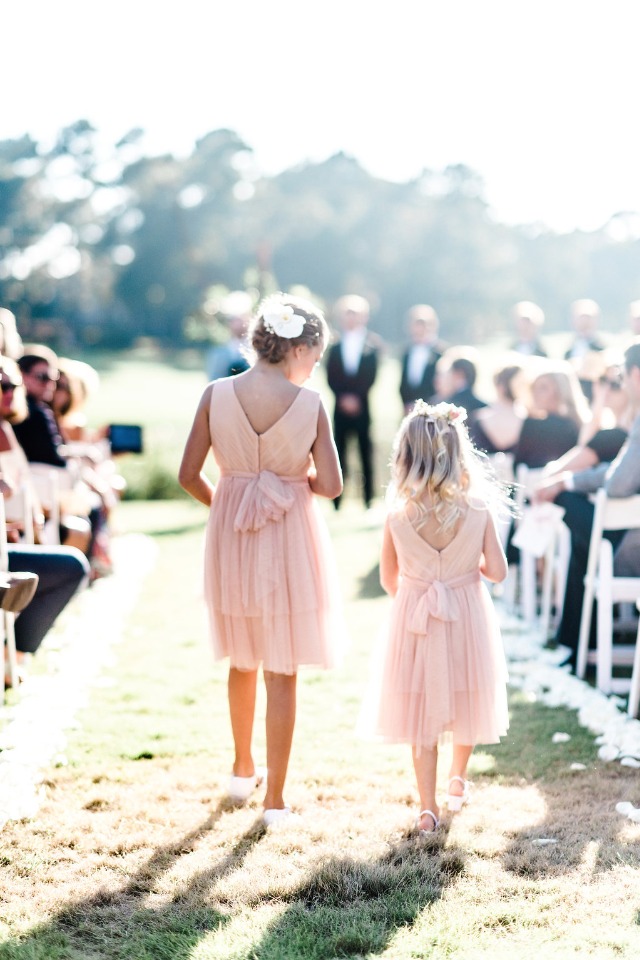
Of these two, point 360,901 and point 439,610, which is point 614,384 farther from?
point 360,901

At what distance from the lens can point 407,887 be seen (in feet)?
10.3

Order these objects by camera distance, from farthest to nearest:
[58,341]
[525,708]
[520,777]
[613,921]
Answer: [58,341] → [525,708] → [520,777] → [613,921]

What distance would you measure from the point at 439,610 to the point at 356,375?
8.03 meters

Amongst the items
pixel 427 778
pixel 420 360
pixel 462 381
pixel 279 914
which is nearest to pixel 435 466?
pixel 427 778

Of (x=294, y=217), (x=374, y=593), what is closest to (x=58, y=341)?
(x=294, y=217)

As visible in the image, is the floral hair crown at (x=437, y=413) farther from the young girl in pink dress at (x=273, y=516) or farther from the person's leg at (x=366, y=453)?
the person's leg at (x=366, y=453)

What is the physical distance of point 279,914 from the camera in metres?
2.98

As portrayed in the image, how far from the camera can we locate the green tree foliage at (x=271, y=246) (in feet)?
150

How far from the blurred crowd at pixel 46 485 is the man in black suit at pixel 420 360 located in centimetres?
354

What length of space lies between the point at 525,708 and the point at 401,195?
4637cm

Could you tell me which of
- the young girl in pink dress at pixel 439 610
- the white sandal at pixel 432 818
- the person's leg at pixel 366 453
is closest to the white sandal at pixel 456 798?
the young girl in pink dress at pixel 439 610

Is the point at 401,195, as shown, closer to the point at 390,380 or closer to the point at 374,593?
the point at 390,380

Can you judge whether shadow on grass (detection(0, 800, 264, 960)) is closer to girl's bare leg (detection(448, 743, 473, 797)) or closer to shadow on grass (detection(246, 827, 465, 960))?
shadow on grass (detection(246, 827, 465, 960))

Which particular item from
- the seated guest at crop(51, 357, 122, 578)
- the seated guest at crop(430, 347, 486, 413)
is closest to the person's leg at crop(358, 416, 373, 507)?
the seated guest at crop(430, 347, 486, 413)
